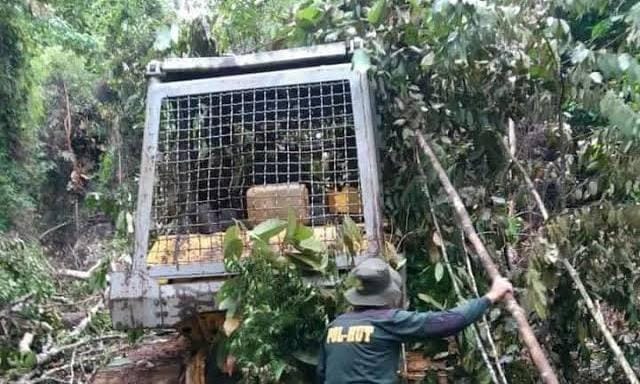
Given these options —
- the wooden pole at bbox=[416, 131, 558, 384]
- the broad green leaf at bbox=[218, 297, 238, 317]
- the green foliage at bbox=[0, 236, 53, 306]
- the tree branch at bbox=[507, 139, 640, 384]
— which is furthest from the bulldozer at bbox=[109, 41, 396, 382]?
the green foliage at bbox=[0, 236, 53, 306]

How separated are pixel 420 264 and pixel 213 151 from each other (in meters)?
1.35

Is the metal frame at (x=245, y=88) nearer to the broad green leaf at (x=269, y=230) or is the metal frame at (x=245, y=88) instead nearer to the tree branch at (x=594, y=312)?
the broad green leaf at (x=269, y=230)

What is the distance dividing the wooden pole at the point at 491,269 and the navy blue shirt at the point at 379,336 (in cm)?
18

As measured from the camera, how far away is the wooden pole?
112 inches

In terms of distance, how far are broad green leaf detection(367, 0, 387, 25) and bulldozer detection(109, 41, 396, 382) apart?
0.95 feet

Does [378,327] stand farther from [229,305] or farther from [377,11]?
[377,11]

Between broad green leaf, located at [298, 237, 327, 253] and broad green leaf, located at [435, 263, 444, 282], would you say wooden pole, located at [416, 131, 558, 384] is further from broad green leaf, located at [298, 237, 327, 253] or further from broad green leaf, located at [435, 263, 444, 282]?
broad green leaf, located at [298, 237, 327, 253]

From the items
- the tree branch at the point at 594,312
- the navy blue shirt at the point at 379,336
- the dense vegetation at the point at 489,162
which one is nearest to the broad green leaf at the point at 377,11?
the dense vegetation at the point at 489,162

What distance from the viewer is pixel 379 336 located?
130 inches

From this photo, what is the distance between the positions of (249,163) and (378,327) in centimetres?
135

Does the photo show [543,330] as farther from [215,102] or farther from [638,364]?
[215,102]

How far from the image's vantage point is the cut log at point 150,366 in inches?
187

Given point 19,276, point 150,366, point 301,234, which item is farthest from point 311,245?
point 19,276

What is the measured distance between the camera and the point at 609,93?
11.9 ft
